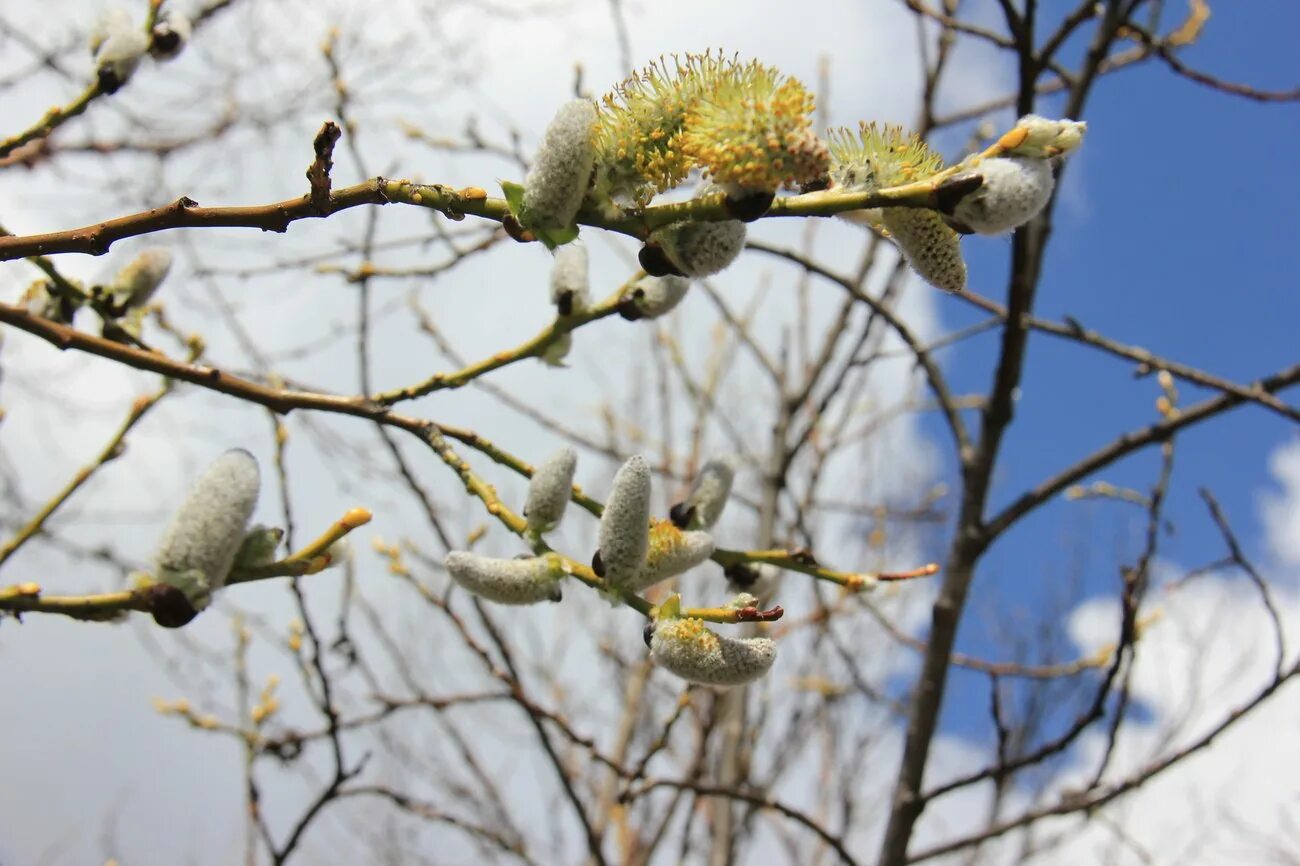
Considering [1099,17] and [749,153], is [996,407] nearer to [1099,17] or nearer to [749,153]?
[1099,17]

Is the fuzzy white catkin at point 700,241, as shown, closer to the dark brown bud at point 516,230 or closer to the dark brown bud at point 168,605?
the dark brown bud at point 516,230

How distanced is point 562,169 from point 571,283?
53cm

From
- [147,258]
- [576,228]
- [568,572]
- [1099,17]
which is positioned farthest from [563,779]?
[1099,17]

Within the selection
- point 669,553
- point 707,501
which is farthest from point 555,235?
point 707,501

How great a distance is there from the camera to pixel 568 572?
118 cm

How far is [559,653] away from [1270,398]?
181 inches

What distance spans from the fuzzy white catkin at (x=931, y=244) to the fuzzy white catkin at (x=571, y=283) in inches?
23.7

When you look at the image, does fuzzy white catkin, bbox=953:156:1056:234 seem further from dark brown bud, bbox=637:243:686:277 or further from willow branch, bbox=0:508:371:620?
willow branch, bbox=0:508:371:620

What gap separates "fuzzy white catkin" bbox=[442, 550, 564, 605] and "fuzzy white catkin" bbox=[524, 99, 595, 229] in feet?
1.35

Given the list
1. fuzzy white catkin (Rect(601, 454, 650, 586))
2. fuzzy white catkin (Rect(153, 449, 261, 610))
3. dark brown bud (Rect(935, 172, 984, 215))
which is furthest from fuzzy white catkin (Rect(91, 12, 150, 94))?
dark brown bud (Rect(935, 172, 984, 215))

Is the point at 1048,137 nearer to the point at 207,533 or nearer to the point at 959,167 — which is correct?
the point at 959,167

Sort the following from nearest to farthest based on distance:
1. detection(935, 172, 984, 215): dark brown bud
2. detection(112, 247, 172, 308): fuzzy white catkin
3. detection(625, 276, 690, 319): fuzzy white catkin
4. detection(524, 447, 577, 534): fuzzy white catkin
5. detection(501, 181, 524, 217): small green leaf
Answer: detection(935, 172, 984, 215): dark brown bud
detection(501, 181, 524, 217): small green leaf
detection(524, 447, 577, 534): fuzzy white catkin
detection(625, 276, 690, 319): fuzzy white catkin
detection(112, 247, 172, 308): fuzzy white catkin

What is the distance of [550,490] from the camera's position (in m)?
1.20

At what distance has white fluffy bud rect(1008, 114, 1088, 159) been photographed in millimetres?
838
